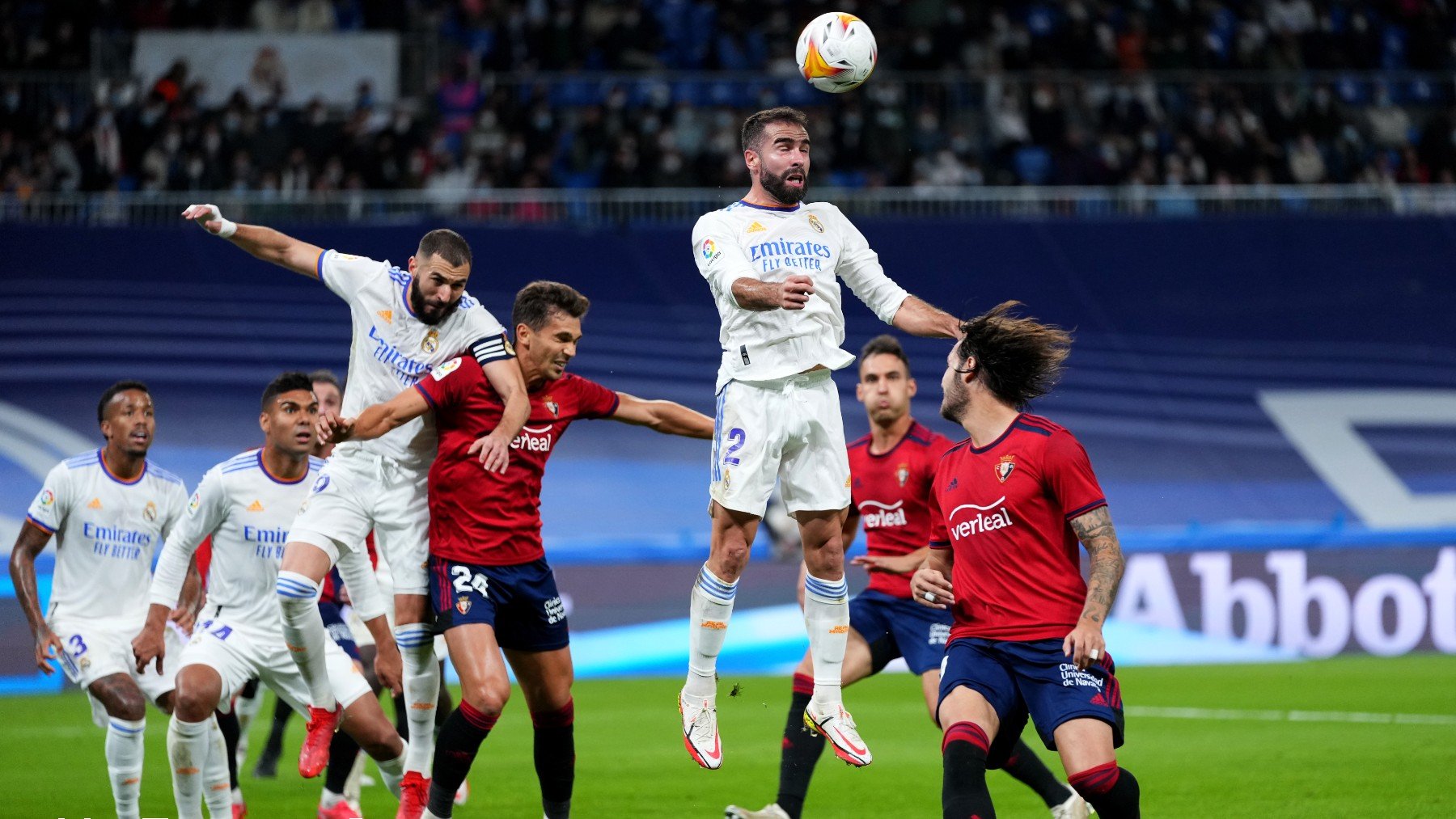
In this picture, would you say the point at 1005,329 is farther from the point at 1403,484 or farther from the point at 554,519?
the point at 1403,484

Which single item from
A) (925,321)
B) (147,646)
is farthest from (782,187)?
(147,646)

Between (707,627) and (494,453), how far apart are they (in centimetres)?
130

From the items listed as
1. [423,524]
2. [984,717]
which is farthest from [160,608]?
[984,717]

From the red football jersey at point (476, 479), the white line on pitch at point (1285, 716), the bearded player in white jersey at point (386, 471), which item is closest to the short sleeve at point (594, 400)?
the red football jersey at point (476, 479)

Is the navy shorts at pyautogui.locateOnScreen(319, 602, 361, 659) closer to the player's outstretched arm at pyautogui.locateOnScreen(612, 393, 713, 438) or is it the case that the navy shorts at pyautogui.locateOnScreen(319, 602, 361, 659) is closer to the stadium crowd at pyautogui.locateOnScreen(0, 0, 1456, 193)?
the player's outstretched arm at pyautogui.locateOnScreen(612, 393, 713, 438)

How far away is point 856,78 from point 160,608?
4.43m

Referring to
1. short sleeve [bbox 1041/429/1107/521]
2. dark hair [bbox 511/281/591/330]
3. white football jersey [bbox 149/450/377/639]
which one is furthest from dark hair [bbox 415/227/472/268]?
short sleeve [bbox 1041/429/1107/521]

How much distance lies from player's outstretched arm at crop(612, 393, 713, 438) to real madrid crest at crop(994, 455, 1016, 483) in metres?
1.97

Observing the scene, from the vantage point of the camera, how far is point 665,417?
8062 millimetres

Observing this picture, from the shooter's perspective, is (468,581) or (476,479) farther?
(476,479)

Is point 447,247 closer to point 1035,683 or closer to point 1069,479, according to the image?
point 1069,479

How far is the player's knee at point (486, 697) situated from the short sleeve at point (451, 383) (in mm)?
1336

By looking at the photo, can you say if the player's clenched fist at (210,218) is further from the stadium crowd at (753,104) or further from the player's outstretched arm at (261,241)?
the stadium crowd at (753,104)

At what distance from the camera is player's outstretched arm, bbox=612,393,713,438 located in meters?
8.07
